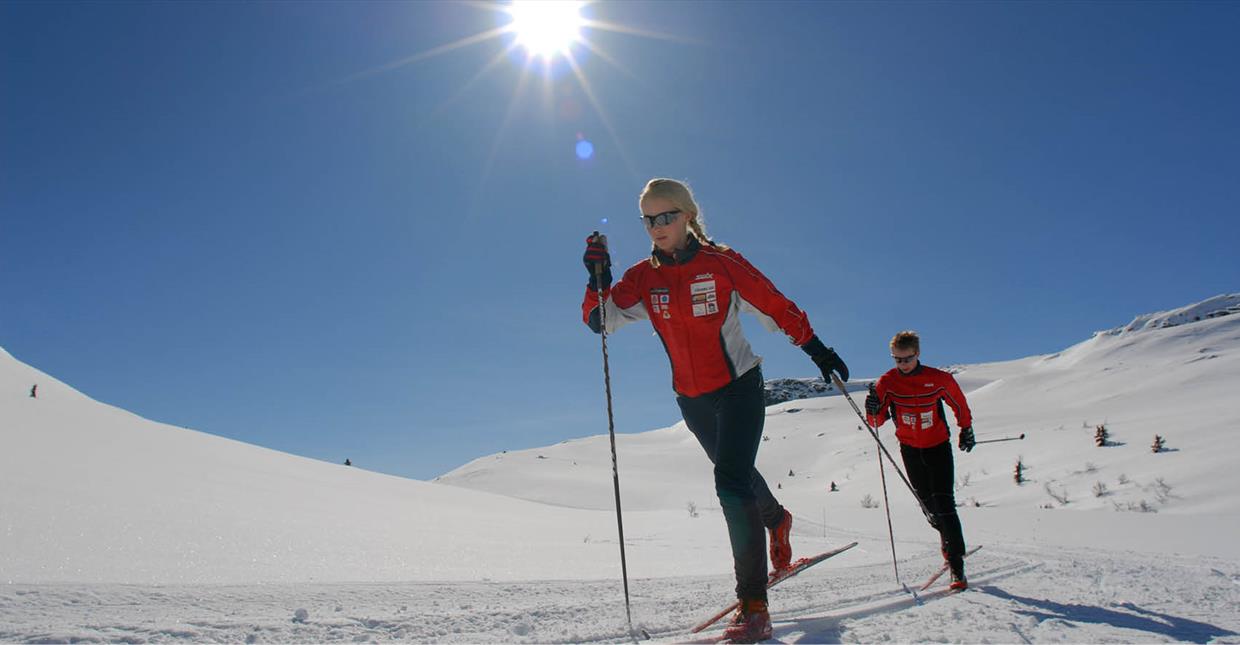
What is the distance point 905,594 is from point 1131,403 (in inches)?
1309

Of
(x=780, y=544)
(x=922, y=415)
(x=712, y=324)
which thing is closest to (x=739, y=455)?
(x=712, y=324)

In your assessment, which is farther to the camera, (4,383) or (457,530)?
(4,383)

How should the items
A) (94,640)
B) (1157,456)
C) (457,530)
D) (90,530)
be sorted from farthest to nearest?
(1157,456), (457,530), (90,530), (94,640)

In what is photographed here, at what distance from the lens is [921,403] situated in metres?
5.02

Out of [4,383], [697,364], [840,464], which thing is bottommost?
[840,464]

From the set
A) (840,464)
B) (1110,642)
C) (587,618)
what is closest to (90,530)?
(587,618)

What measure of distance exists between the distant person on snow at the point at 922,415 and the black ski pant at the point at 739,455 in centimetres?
211

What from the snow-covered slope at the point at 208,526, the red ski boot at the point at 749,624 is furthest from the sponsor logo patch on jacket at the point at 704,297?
the snow-covered slope at the point at 208,526

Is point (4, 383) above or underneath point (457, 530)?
above

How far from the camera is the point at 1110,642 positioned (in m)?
2.52

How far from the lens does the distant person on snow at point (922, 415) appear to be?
16.0 ft

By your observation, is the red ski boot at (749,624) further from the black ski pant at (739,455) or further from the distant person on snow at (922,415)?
the distant person on snow at (922,415)

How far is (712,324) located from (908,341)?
8.58 feet

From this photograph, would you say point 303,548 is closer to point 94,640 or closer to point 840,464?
point 94,640
